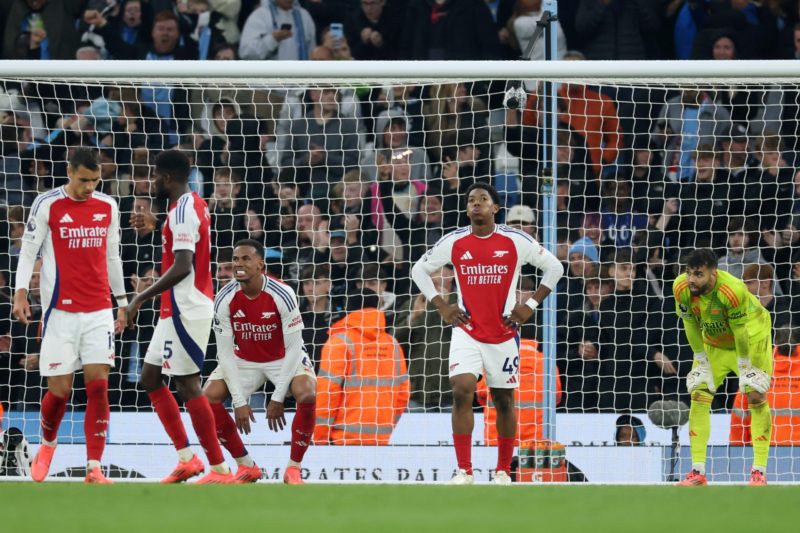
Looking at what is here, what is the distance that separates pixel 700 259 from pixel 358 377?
262 cm

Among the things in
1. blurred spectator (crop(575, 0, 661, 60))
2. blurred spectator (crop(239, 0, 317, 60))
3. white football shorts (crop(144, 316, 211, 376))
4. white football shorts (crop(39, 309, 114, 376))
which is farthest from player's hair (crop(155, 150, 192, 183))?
blurred spectator (crop(575, 0, 661, 60))

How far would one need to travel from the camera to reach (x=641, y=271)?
10031mm

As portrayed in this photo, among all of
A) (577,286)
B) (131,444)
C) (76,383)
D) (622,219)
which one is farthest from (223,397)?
(622,219)

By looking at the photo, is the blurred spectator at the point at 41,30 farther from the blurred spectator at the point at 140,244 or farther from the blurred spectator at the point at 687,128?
the blurred spectator at the point at 687,128

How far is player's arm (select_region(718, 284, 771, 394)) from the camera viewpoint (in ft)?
27.3

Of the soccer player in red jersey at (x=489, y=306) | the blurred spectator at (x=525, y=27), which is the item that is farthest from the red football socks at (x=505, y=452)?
the blurred spectator at (x=525, y=27)

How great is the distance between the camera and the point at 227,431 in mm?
8031

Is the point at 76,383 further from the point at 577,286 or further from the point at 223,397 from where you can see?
the point at 577,286

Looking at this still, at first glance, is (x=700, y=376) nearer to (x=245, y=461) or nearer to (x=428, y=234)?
(x=428, y=234)

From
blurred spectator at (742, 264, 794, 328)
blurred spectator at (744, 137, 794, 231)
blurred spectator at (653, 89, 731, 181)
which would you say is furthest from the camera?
blurred spectator at (653, 89, 731, 181)

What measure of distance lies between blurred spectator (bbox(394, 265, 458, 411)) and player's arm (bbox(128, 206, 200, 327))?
8.42 ft

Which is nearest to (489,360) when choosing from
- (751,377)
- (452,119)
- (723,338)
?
(723,338)

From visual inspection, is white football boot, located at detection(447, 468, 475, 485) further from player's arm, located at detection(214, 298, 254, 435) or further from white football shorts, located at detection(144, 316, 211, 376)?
white football shorts, located at detection(144, 316, 211, 376)

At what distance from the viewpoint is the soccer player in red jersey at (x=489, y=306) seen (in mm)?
8179
